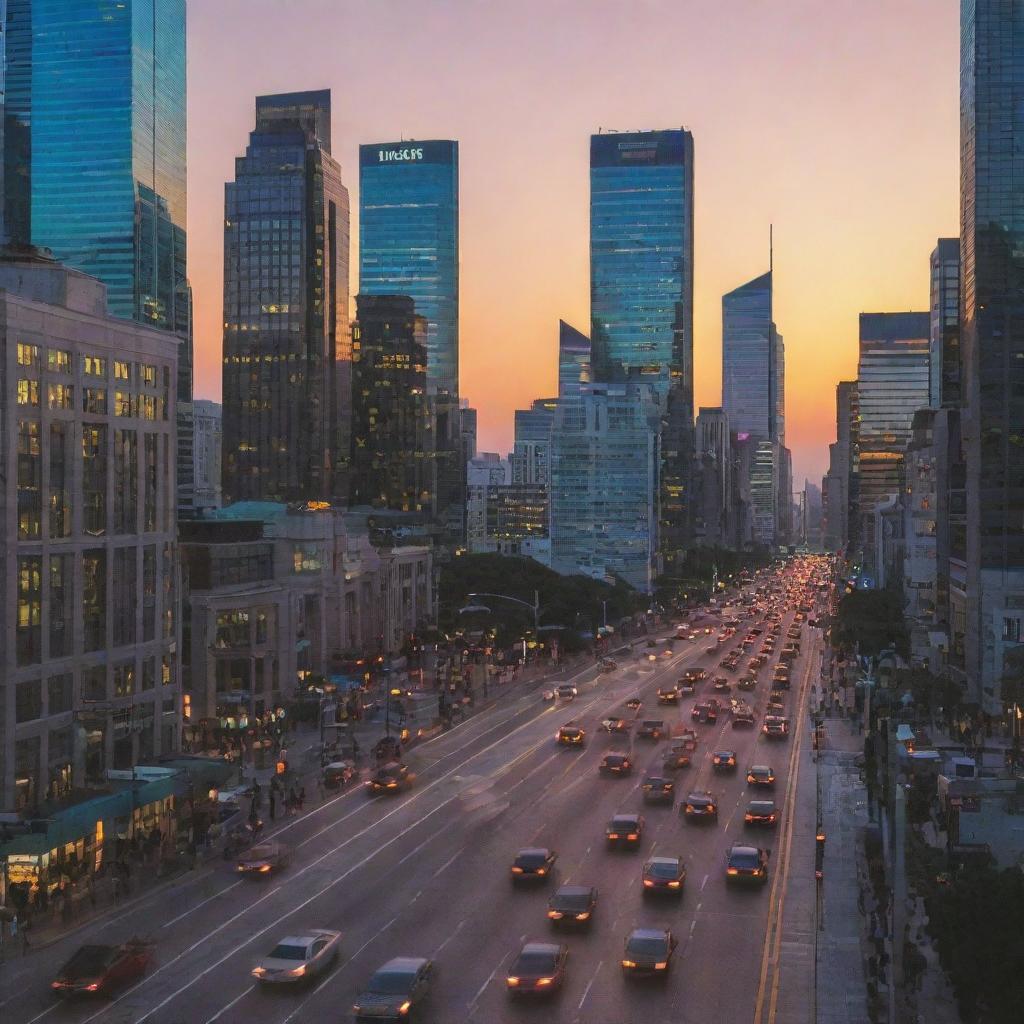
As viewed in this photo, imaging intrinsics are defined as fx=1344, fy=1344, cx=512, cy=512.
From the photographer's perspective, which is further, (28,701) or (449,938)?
(28,701)

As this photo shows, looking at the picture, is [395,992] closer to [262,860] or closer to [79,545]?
[262,860]

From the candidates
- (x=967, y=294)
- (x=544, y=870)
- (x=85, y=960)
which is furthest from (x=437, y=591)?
(x=85, y=960)

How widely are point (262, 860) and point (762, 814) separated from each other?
1853cm

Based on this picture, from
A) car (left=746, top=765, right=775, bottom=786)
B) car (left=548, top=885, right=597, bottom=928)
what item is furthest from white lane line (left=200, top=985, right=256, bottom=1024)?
car (left=746, top=765, right=775, bottom=786)

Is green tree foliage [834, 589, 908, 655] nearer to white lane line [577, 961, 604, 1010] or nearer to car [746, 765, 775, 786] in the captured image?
car [746, 765, 775, 786]

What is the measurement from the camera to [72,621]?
170ft

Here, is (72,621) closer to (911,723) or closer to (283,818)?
(283,818)

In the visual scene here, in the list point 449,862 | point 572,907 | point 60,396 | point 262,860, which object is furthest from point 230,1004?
point 60,396

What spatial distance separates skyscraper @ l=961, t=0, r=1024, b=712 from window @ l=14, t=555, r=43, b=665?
66909 mm

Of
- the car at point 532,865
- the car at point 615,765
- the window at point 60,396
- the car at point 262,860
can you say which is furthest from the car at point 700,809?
the window at point 60,396

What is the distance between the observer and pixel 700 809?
51.0 meters

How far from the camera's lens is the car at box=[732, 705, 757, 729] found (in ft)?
254

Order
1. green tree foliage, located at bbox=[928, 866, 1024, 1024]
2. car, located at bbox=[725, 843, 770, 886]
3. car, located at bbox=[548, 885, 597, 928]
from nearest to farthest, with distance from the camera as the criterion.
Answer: green tree foliage, located at bbox=[928, 866, 1024, 1024], car, located at bbox=[548, 885, 597, 928], car, located at bbox=[725, 843, 770, 886]

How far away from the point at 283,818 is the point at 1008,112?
7632cm
